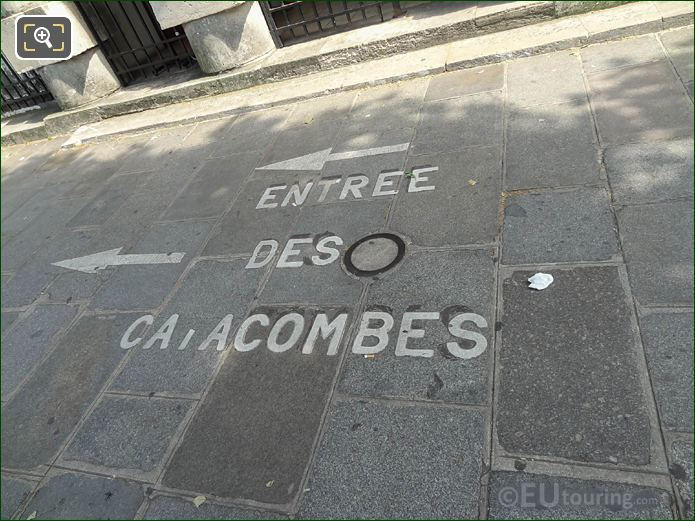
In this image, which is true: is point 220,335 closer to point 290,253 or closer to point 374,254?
point 290,253

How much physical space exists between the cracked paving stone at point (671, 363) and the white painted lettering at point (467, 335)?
0.90m

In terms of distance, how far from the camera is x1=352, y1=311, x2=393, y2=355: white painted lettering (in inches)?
122

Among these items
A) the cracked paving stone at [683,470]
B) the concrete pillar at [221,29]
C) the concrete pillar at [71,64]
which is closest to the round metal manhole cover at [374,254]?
the cracked paving stone at [683,470]

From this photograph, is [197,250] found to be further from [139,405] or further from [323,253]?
[139,405]

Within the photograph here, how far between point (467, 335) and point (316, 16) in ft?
23.8

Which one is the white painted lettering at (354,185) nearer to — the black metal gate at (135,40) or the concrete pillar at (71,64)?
the black metal gate at (135,40)

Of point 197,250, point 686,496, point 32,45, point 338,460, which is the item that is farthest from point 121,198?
point 686,496

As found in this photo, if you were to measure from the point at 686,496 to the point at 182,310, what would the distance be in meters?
3.53

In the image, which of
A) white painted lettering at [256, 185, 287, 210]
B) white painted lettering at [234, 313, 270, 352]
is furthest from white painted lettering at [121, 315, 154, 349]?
white painted lettering at [256, 185, 287, 210]

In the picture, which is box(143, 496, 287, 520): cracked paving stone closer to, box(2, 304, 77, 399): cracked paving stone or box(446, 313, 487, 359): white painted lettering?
box(446, 313, 487, 359): white painted lettering

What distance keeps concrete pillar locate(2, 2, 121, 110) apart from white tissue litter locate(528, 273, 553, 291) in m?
8.72

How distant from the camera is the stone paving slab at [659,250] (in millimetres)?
2857

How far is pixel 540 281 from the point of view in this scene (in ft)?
10.4

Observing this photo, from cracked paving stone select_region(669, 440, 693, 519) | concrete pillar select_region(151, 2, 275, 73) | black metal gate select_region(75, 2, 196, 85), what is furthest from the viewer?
black metal gate select_region(75, 2, 196, 85)
